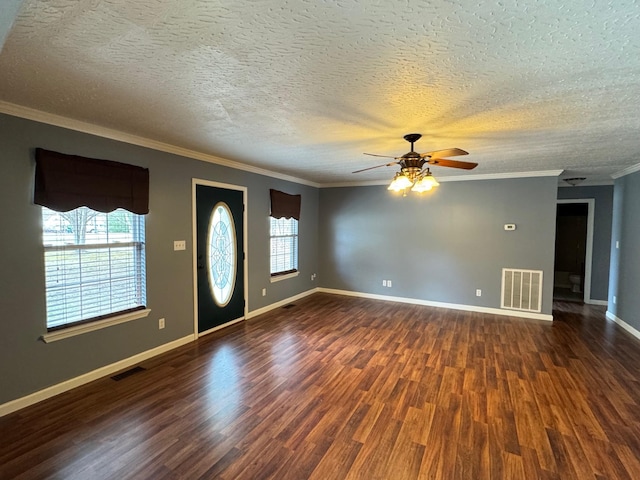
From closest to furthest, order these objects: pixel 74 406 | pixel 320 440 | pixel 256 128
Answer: pixel 320 440
pixel 74 406
pixel 256 128

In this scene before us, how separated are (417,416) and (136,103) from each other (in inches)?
131

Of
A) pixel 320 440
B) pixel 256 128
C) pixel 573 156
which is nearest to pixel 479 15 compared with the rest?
pixel 256 128

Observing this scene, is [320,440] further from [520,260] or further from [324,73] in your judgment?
[520,260]

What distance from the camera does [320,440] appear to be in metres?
2.24

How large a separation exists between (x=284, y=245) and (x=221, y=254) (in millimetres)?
1623

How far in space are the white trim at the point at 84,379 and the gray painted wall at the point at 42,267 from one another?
0.04 metres

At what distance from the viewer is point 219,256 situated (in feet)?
14.7

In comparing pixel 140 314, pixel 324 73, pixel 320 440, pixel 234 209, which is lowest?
pixel 320 440

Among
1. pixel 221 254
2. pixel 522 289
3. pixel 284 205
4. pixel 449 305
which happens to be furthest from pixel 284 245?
pixel 522 289

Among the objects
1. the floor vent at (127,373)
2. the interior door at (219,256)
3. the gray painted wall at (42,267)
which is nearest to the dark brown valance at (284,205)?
the gray painted wall at (42,267)

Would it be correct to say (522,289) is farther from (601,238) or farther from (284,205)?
(284,205)

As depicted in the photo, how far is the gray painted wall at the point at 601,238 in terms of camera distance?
606cm

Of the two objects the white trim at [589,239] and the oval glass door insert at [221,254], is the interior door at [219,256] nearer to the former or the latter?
the oval glass door insert at [221,254]

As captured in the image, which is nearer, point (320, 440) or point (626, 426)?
point (320, 440)
